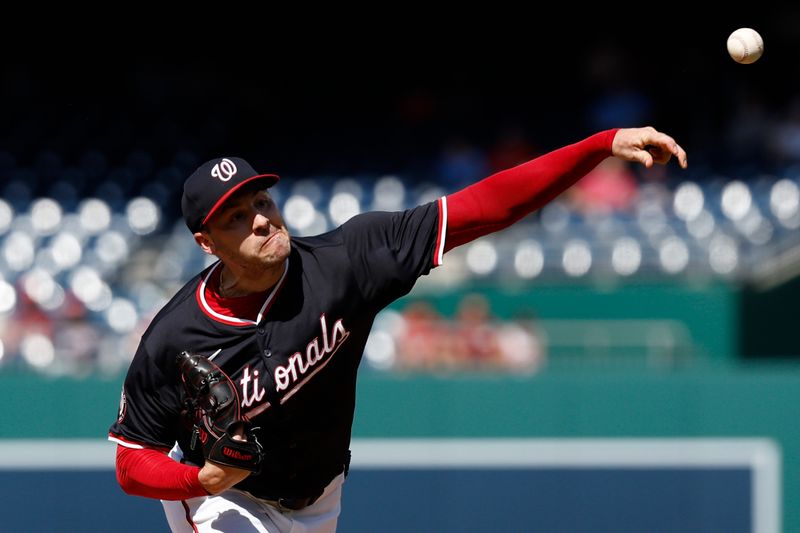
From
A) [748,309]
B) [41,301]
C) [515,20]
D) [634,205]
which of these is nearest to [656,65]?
[515,20]

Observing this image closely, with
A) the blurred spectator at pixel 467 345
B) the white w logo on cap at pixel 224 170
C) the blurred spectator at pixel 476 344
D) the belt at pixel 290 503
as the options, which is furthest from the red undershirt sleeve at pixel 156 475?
the blurred spectator at pixel 476 344

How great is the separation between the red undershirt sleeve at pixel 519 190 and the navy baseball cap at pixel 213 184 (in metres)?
0.59

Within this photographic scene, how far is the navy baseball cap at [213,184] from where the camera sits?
349 cm

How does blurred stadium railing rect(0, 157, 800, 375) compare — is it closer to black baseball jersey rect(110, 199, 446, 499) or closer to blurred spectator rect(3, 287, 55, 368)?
blurred spectator rect(3, 287, 55, 368)

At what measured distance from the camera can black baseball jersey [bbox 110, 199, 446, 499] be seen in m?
3.62

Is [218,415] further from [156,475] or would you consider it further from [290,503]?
[290,503]

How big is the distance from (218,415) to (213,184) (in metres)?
0.66

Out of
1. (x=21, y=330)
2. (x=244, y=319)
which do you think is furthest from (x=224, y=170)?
(x=21, y=330)

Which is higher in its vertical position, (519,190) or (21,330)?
(21,330)

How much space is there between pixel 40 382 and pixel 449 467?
220cm

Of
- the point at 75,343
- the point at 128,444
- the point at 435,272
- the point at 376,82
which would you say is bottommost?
the point at 128,444

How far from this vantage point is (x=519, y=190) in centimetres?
356

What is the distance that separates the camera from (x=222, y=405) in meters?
3.36

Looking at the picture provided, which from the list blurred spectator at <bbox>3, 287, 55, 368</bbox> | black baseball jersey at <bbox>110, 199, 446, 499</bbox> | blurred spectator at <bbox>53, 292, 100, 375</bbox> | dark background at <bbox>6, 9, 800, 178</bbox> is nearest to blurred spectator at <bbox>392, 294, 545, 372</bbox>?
blurred spectator at <bbox>53, 292, 100, 375</bbox>
